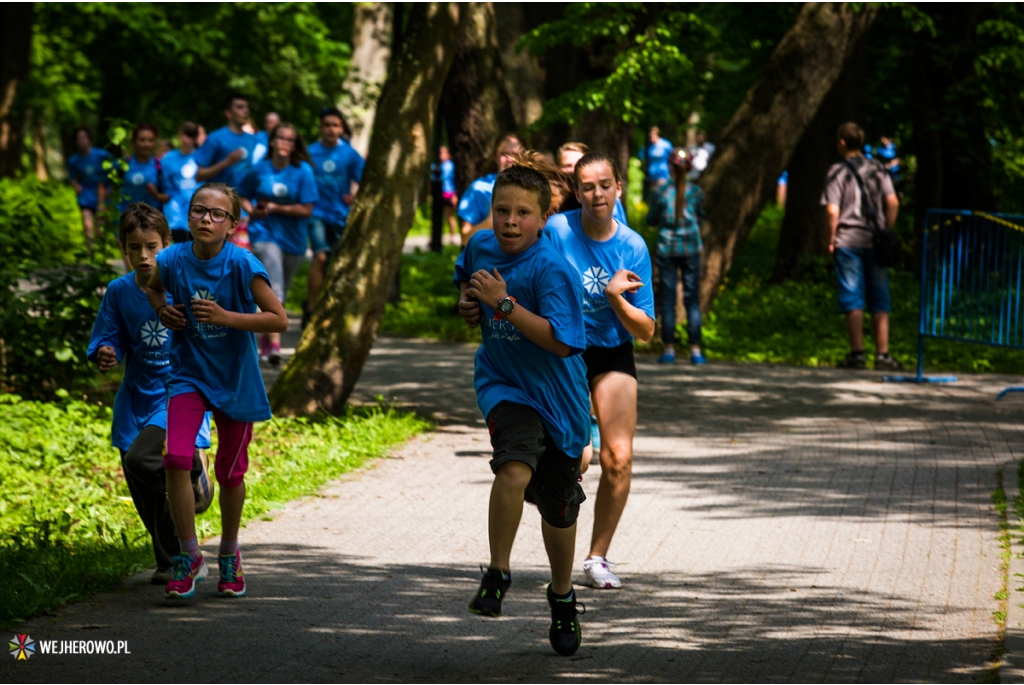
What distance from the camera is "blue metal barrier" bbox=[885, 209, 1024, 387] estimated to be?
11.7 metres

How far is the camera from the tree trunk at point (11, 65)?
24891mm

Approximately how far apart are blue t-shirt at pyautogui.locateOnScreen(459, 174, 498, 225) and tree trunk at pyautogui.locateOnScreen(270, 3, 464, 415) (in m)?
1.03

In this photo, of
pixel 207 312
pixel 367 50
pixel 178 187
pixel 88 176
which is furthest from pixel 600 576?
pixel 367 50

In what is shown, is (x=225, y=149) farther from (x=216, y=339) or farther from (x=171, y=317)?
(x=171, y=317)

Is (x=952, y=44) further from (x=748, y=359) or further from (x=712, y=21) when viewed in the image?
(x=748, y=359)

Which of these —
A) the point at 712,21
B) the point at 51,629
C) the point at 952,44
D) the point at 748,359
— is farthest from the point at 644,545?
the point at 712,21

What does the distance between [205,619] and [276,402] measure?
465 cm

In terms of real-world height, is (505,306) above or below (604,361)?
above

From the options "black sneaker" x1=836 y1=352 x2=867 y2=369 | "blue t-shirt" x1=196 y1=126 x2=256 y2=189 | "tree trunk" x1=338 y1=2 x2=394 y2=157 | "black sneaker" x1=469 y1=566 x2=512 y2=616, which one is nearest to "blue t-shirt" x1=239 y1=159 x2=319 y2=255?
"blue t-shirt" x1=196 y1=126 x2=256 y2=189

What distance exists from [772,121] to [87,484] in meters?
9.39

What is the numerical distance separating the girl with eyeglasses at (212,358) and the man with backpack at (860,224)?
834 centimetres

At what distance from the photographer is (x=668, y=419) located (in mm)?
10523

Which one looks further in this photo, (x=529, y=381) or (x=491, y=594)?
(x=529, y=381)

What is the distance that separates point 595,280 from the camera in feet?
19.3
